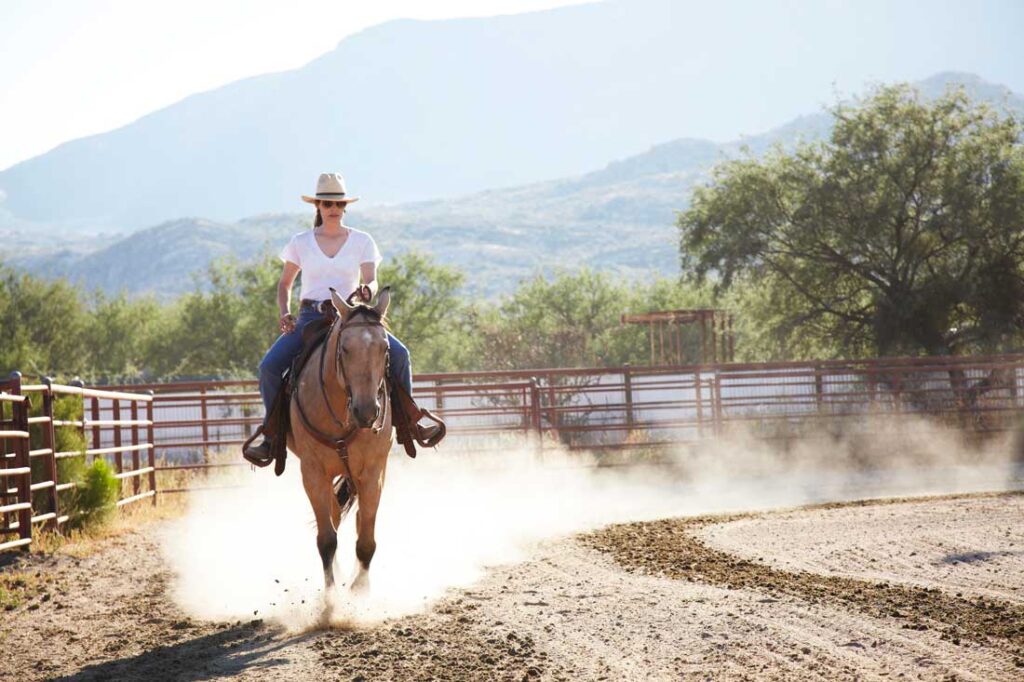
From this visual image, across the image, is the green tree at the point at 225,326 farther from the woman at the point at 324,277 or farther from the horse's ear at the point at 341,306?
the horse's ear at the point at 341,306

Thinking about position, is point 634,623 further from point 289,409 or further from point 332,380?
point 289,409

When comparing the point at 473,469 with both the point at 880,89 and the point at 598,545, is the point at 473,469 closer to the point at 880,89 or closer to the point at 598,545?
the point at 598,545

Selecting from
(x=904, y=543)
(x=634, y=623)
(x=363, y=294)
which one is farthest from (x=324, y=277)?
(x=904, y=543)

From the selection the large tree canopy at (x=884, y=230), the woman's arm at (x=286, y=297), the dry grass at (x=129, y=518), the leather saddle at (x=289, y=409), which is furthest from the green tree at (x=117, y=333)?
the leather saddle at (x=289, y=409)

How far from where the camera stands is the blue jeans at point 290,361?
8562mm

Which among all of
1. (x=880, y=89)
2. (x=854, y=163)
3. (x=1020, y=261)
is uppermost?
(x=880, y=89)

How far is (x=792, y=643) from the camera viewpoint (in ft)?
20.7

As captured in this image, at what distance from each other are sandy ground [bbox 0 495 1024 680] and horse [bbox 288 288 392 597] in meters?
0.77

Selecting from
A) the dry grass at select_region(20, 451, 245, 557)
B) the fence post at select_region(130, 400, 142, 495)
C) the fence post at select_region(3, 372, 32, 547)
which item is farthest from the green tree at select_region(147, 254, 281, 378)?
the fence post at select_region(3, 372, 32, 547)

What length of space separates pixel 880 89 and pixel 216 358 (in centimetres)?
3395

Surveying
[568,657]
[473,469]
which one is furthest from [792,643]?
[473,469]

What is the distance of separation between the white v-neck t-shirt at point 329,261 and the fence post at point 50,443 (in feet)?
16.6

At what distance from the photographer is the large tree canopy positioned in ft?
97.5

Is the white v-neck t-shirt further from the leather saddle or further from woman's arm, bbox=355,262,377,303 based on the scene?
the leather saddle
